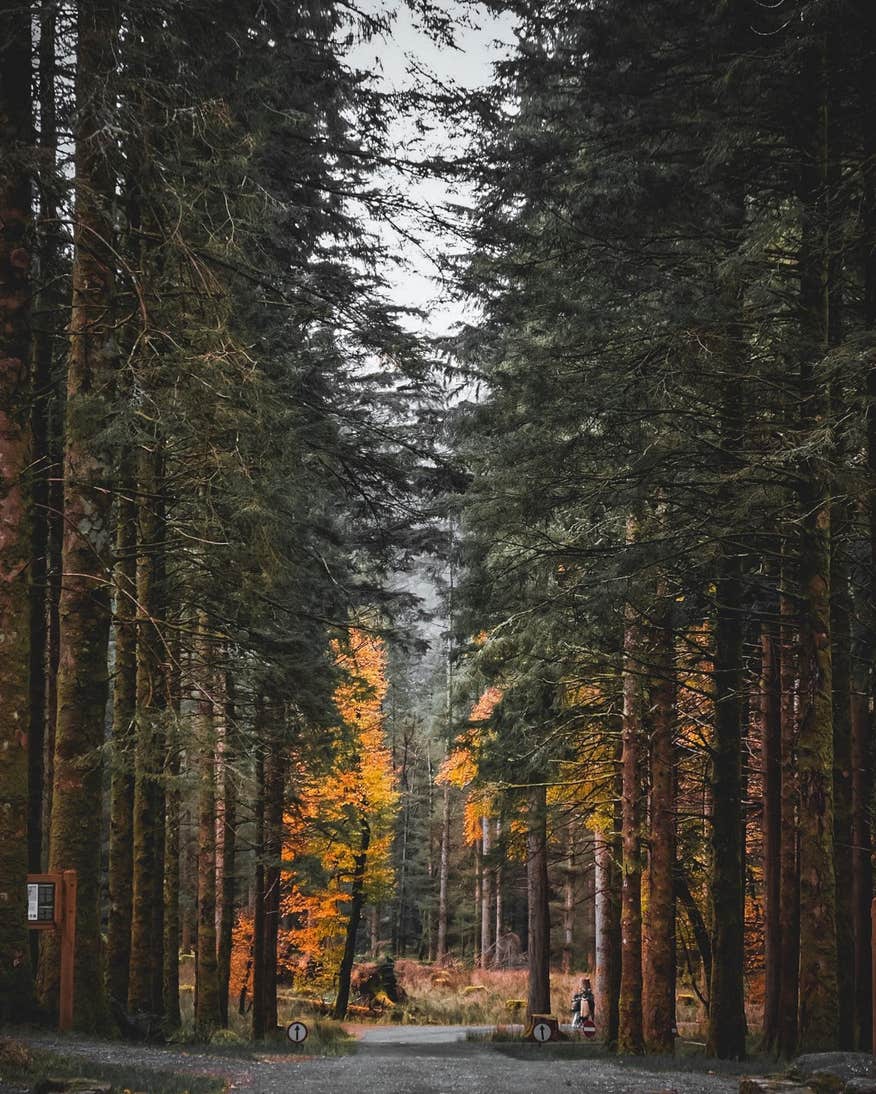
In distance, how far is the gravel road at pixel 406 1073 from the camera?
7.80m

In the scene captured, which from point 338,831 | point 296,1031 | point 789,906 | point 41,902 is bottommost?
point 296,1031

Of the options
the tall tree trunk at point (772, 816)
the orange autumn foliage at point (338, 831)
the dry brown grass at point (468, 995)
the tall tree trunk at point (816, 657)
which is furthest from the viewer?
the dry brown grass at point (468, 995)

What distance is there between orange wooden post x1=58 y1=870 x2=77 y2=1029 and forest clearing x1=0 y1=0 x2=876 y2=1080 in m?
0.05

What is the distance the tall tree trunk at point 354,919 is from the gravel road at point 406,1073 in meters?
17.0

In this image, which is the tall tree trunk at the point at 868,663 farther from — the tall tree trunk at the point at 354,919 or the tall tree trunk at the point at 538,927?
the tall tree trunk at the point at 354,919

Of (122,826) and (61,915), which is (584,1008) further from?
(61,915)

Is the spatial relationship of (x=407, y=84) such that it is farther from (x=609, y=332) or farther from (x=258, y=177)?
(x=609, y=332)

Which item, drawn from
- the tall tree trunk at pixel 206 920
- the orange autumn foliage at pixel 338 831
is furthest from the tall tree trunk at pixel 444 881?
Result: the tall tree trunk at pixel 206 920

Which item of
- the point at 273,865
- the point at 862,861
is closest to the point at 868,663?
the point at 862,861

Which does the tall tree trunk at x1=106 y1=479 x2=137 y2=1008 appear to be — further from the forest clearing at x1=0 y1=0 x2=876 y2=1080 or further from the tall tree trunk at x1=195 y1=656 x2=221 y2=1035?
the tall tree trunk at x1=195 y1=656 x2=221 y2=1035

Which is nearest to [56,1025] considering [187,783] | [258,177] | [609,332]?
[187,783]

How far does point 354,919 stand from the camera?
3134 cm

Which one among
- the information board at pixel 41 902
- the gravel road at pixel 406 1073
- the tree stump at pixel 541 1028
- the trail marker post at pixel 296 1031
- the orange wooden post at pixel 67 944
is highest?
the information board at pixel 41 902

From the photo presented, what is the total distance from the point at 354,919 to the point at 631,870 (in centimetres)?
1902
